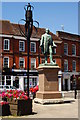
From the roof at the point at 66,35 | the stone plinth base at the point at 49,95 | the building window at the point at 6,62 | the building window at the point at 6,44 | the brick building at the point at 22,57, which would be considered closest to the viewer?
the stone plinth base at the point at 49,95

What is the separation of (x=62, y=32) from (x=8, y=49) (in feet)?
38.5

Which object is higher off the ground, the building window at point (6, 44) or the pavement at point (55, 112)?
Result: the building window at point (6, 44)

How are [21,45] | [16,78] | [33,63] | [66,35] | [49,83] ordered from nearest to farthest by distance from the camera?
1. [49,83]
2. [16,78]
3. [21,45]
4. [33,63]
5. [66,35]

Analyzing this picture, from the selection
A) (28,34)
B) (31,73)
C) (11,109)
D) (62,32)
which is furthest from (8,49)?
(11,109)

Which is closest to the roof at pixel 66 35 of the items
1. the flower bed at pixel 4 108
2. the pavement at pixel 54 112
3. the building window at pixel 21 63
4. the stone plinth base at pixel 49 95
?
the building window at pixel 21 63

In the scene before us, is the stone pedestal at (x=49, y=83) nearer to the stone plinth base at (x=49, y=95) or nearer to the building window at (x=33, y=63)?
the stone plinth base at (x=49, y=95)

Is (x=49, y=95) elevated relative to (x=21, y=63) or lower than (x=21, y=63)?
lower

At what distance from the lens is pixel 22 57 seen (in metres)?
37.4

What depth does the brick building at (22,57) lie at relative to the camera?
→ 35750 millimetres

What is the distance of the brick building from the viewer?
3575 cm

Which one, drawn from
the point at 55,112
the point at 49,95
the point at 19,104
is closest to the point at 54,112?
the point at 55,112

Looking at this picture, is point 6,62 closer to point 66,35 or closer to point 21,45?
point 21,45

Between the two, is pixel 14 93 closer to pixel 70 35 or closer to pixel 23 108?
pixel 23 108

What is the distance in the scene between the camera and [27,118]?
859 cm
